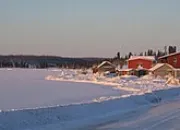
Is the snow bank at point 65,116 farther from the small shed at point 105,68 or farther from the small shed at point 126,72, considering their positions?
the small shed at point 105,68

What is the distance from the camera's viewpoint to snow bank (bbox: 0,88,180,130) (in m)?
13.4

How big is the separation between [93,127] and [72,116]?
2069mm

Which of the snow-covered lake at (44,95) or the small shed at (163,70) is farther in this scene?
the small shed at (163,70)


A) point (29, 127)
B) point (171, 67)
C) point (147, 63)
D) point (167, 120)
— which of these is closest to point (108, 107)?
point (167, 120)

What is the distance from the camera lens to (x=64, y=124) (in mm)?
14602

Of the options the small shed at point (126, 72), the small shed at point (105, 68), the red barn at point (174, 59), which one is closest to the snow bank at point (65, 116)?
the red barn at point (174, 59)

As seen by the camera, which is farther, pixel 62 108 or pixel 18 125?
pixel 62 108

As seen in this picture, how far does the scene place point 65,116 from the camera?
15.9 m

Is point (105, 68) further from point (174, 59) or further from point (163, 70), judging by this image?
point (174, 59)

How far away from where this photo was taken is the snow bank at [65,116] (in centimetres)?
1342

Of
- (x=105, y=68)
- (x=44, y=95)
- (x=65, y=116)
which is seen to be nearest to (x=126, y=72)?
(x=105, y=68)

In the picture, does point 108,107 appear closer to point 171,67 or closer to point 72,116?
point 72,116

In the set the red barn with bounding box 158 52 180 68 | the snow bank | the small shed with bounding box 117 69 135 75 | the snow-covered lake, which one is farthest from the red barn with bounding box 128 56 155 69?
the snow bank

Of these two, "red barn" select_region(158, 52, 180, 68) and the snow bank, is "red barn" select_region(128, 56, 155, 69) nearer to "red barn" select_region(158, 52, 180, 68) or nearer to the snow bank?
"red barn" select_region(158, 52, 180, 68)
